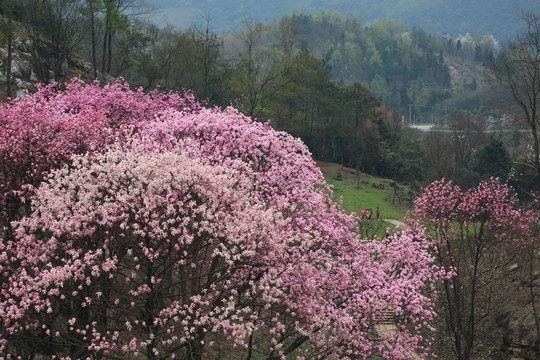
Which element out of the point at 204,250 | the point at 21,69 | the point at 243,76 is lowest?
the point at 204,250

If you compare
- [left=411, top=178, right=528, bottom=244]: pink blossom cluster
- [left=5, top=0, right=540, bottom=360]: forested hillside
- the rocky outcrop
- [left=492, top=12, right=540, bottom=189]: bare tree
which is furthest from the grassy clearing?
the rocky outcrop

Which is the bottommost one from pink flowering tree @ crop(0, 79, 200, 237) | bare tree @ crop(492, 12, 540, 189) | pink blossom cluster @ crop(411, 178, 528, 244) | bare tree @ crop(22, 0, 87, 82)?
pink blossom cluster @ crop(411, 178, 528, 244)

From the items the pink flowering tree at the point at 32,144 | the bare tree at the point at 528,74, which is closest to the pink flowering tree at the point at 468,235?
the bare tree at the point at 528,74

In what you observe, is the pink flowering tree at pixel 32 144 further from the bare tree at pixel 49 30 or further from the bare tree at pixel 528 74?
the bare tree at pixel 49 30

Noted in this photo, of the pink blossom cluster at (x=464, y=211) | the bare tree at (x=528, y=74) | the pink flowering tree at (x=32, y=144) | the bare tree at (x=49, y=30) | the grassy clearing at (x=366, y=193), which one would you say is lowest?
the grassy clearing at (x=366, y=193)

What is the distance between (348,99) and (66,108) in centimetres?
5715

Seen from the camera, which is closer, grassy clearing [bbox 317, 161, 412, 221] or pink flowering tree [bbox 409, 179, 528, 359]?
pink flowering tree [bbox 409, 179, 528, 359]

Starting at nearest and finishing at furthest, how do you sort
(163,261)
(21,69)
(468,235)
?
(163,261) → (468,235) → (21,69)

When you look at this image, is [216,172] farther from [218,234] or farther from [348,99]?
[348,99]

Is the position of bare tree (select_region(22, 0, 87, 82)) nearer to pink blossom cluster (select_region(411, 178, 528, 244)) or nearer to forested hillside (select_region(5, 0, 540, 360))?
forested hillside (select_region(5, 0, 540, 360))

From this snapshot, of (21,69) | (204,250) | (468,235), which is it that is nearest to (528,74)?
(468,235)

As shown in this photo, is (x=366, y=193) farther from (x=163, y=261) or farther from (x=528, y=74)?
(x=163, y=261)

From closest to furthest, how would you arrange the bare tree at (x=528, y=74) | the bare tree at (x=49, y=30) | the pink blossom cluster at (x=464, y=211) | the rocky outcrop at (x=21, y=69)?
1. the bare tree at (x=528, y=74)
2. the pink blossom cluster at (x=464, y=211)
3. the bare tree at (x=49, y=30)
4. the rocky outcrop at (x=21, y=69)

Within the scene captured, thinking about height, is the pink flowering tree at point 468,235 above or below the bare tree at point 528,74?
below
